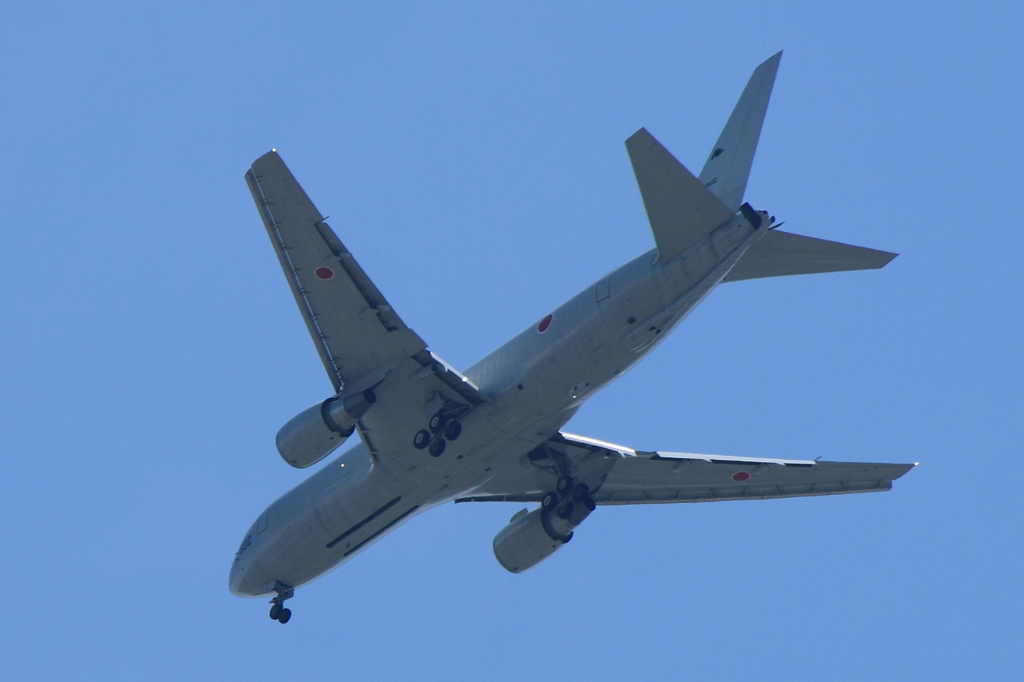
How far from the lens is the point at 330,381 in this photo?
109 feet

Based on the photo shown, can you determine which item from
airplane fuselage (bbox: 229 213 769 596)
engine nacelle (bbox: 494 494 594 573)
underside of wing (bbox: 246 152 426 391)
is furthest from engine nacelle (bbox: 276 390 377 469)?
engine nacelle (bbox: 494 494 594 573)

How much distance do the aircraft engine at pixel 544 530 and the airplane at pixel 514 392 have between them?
40 millimetres

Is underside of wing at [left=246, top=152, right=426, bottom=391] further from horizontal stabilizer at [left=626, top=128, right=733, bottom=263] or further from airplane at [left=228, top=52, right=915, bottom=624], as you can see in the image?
horizontal stabilizer at [left=626, top=128, right=733, bottom=263]

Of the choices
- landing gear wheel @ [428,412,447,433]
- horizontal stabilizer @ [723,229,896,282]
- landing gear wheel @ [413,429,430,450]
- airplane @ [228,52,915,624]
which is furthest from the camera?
landing gear wheel @ [413,429,430,450]

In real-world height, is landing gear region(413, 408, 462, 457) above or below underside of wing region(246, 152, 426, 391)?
below

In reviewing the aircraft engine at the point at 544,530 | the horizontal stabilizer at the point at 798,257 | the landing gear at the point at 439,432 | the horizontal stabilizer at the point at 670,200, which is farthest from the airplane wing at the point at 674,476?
the horizontal stabilizer at the point at 670,200

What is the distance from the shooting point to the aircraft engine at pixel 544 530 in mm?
37438

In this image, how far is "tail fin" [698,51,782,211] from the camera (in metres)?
31.5

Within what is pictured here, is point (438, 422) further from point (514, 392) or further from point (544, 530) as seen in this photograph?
point (544, 530)

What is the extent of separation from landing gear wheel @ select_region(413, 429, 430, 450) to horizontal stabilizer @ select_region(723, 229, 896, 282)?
7591 millimetres

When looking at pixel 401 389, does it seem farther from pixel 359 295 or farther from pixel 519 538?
pixel 519 538

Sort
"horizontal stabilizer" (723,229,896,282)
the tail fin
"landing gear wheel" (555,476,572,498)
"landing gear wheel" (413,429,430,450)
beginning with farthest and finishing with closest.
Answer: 1. "landing gear wheel" (555,476,572,498)
2. "landing gear wheel" (413,429,430,450)
3. the tail fin
4. "horizontal stabilizer" (723,229,896,282)

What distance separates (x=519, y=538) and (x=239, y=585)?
23.7ft

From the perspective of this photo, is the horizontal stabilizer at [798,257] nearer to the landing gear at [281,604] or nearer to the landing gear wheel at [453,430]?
the landing gear wheel at [453,430]
